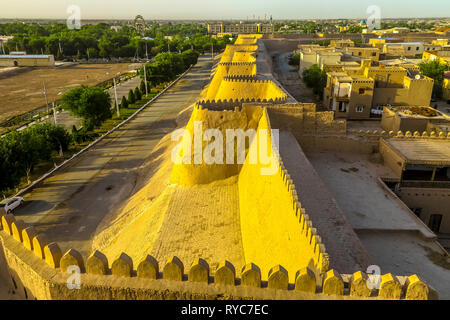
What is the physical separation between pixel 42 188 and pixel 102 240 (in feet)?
26.6

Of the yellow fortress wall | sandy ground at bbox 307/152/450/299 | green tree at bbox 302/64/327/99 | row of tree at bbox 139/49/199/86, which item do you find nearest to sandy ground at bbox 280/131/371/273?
sandy ground at bbox 307/152/450/299

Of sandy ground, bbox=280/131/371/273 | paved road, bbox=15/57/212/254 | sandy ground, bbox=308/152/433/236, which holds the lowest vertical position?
paved road, bbox=15/57/212/254

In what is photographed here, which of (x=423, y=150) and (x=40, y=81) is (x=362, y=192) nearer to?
(x=423, y=150)

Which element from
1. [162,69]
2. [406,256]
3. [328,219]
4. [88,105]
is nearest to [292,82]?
[162,69]

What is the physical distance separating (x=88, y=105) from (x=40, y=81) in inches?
1588

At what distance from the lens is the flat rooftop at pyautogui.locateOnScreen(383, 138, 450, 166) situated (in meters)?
16.4

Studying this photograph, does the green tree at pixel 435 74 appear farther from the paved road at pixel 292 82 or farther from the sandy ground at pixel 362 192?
the sandy ground at pixel 362 192

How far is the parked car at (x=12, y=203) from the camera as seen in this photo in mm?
18703

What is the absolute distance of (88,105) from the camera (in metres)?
32.2

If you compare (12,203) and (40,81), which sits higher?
(40,81)

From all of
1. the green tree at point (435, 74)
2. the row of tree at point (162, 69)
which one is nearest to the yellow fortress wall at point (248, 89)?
the green tree at point (435, 74)

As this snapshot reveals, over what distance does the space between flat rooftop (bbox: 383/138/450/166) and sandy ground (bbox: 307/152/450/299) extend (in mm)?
1254

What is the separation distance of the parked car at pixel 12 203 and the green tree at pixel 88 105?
46.1 feet

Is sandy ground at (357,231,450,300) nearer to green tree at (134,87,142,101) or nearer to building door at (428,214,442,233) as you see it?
building door at (428,214,442,233)
